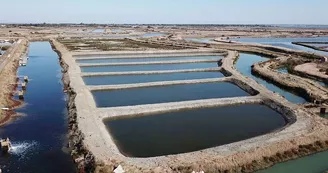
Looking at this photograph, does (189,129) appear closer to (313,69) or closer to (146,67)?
(146,67)

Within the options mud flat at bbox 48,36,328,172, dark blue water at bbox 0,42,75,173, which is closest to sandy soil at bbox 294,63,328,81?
mud flat at bbox 48,36,328,172

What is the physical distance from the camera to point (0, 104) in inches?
774

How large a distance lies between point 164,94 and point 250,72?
1379cm

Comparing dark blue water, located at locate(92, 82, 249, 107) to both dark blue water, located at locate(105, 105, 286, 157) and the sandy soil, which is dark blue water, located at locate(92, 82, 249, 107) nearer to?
dark blue water, located at locate(105, 105, 286, 157)

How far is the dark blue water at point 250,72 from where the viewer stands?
23.3 metres

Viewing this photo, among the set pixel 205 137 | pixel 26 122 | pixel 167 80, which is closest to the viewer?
pixel 205 137

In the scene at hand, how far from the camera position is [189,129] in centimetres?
1623

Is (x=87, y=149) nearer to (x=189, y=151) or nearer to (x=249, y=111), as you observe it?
(x=189, y=151)

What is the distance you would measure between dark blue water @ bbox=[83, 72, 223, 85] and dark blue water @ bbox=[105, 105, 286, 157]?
928cm

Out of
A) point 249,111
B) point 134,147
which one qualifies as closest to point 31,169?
point 134,147

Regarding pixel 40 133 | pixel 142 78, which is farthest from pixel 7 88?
pixel 142 78

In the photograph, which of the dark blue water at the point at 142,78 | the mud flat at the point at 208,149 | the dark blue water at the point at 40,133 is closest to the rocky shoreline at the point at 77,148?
the mud flat at the point at 208,149

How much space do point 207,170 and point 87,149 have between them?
488 centimetres

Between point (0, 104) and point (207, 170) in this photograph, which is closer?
point (207, 170)
